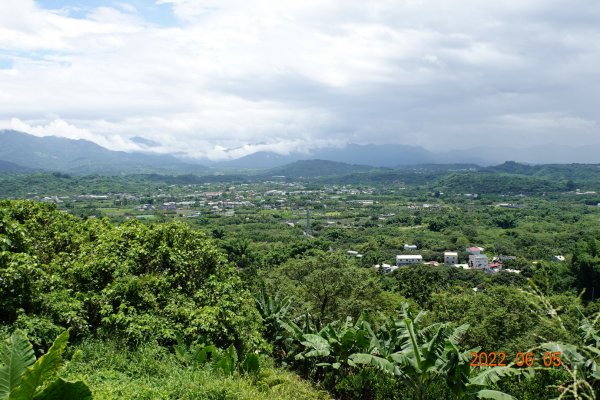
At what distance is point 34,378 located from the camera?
11.6ft

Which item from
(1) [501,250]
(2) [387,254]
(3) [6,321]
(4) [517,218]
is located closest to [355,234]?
(2) [387,254]

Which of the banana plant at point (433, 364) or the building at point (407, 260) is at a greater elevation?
the banana plant at point (433, 364)

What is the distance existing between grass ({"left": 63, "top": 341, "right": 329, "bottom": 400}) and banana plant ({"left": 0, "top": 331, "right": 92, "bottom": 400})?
210 centimetres

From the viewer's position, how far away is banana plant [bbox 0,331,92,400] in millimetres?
3525

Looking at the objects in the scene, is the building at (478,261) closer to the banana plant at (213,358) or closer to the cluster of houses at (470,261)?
the cluster of houses at (470,261)

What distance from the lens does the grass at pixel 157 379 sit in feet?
20.3

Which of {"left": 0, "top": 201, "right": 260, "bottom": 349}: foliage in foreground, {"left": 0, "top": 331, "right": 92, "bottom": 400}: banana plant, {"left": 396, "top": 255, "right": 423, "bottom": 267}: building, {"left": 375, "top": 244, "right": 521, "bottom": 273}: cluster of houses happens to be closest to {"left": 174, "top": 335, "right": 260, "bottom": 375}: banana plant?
{"left": 0, "top": 201, "right": 260, "bottom": 349}: foliage in foreground

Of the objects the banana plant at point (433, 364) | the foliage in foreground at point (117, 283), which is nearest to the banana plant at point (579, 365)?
the banana plant at point (433, 364)

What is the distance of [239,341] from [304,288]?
27.1ft

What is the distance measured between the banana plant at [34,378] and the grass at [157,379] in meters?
2.10

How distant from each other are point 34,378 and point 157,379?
142 inches

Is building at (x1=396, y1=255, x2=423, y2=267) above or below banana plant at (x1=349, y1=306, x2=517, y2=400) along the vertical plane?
below

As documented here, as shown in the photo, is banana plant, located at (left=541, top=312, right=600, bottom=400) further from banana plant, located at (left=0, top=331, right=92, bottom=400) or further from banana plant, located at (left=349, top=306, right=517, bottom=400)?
banana plant, located at (left=0, top=331, right=92, bottom=400)

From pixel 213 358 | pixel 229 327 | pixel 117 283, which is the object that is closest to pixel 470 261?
pixel 229 327
